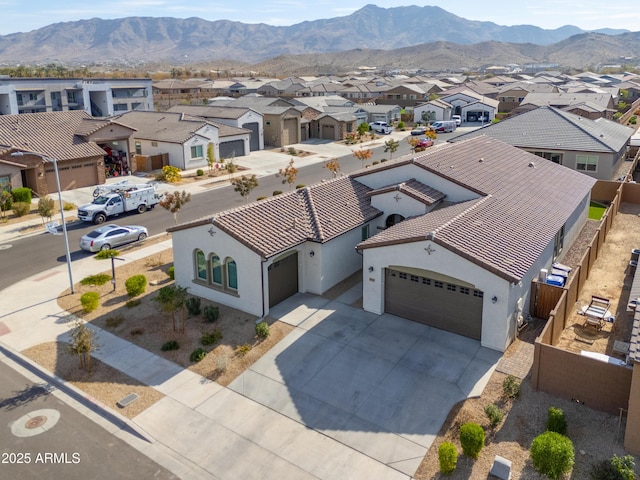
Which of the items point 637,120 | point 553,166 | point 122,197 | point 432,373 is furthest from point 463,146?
point 637,120

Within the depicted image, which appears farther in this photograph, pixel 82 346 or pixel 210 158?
pixel 210 158

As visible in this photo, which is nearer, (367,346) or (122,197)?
(367,346)

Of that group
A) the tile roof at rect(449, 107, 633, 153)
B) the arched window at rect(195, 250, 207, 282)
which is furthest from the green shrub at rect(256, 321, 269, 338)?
the tile roof at rect(449, 107, 633, 153)

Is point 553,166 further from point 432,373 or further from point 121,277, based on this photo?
point 121,277

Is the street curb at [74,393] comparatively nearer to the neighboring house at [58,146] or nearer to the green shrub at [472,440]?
the green shrub at [472,440]

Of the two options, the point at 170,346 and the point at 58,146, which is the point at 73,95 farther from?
the point at 170,346

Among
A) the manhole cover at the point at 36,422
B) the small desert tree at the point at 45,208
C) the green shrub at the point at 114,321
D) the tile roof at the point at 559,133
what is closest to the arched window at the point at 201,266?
the green shrub at the point at 114,321

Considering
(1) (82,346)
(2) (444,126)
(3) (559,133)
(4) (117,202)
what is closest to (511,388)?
(1) (82,346)
